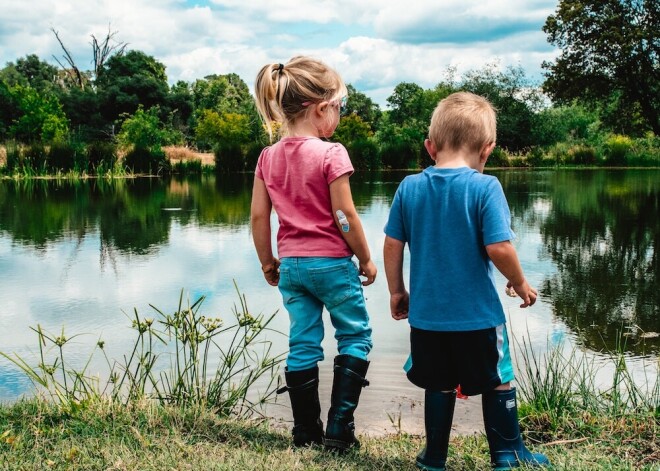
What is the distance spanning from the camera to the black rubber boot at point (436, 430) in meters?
2.44

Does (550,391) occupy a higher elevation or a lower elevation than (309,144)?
lower

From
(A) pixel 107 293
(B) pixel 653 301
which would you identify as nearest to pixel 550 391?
(B) pixel 653 301

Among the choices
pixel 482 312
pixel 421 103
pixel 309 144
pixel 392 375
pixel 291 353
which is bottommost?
pixel 392 375

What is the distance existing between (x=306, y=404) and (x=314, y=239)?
2.01ft

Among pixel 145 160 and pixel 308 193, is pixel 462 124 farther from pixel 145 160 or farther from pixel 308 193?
pixel 145 160

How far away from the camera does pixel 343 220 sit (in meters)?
2.69

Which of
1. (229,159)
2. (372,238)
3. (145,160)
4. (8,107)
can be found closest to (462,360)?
(372,238)

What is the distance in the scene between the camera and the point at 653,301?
17.7ft

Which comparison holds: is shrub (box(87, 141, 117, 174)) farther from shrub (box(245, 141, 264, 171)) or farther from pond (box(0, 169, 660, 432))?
pond (box(0, 169, 660, 432))

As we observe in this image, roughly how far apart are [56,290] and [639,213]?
28.7ft

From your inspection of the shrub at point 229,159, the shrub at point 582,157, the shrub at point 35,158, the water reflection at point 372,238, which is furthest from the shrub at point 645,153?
the shrub at point 35,158

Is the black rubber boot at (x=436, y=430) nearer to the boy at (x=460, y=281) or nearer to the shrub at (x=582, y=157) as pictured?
the boy at (x=460, y=281)

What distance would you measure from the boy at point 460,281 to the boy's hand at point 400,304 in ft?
0.31

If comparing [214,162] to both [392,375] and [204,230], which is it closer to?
[204,230]
